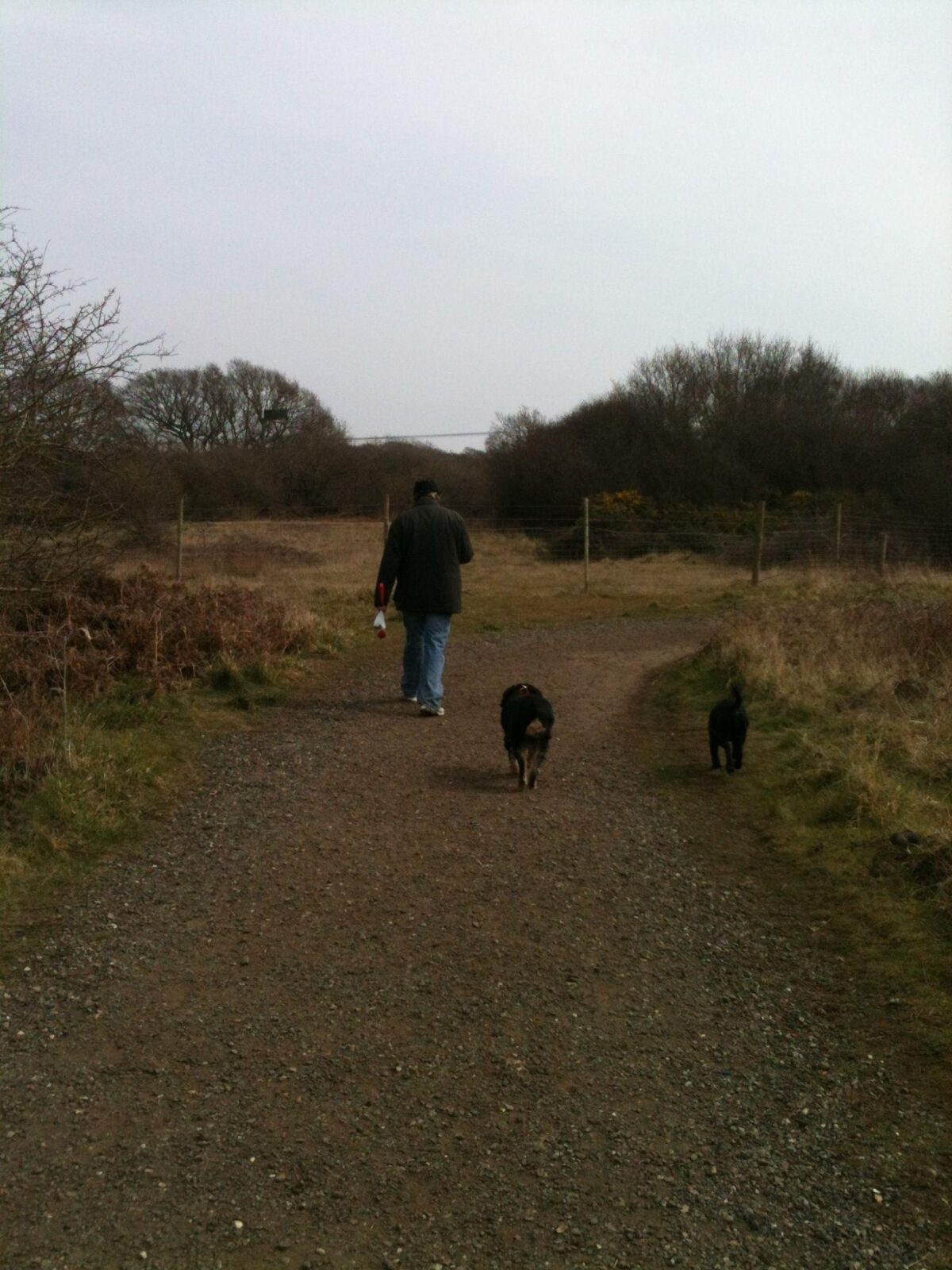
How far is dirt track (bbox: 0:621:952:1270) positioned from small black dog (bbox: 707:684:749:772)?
4.85ft

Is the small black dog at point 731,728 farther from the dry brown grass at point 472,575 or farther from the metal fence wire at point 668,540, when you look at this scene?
the metal fence wire at point 668,540

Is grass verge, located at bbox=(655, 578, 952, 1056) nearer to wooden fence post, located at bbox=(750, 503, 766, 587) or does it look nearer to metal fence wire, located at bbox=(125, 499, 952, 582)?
wooden fence post, located at bbox=(750, 503, 766, 587)

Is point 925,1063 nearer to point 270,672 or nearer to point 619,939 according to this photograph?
point 619,939

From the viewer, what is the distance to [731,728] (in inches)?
321

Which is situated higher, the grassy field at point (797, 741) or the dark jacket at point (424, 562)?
the dark jacket at point (424, 562)

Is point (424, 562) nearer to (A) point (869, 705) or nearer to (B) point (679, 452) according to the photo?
(A) point (869, 705)

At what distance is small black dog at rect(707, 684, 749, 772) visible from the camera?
8109 mm

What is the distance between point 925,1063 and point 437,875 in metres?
2.61

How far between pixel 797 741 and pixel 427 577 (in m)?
3.33

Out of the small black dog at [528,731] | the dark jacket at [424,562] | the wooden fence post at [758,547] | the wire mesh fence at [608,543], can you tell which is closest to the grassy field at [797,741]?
the small black dog at [528,731]

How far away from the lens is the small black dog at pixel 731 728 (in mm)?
8109

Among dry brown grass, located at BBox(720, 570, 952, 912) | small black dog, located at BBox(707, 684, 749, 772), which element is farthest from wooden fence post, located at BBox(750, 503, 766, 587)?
small black dog, located at BBox(707, 684, 749, 772)

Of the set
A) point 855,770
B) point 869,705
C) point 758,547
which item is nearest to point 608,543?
point 758,547

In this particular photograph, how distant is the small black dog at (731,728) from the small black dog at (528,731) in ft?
4.53
